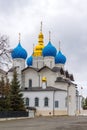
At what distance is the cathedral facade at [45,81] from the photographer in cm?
6894

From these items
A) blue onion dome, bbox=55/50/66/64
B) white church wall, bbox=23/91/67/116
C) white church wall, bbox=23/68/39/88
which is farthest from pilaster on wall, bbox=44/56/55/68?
white church wall, bbox=23/91/67/116

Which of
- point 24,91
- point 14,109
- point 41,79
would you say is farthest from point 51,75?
point 14,109

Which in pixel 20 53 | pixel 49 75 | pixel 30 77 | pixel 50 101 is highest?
pixel 20 53

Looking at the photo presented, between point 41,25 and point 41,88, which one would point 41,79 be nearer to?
point 41,88

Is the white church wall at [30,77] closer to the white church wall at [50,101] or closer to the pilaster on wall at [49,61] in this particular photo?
the pilaster on wall at [49,61]

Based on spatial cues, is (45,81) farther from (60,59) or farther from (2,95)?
(2,95)

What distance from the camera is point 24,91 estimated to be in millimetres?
70062

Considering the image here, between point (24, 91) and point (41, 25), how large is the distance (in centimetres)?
1718

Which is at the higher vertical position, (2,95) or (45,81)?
(45,81)

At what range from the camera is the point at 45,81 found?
7056 centimetres

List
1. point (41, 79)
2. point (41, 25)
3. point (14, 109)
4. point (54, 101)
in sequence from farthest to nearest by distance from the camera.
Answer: point (41, 25)
point (41, 79)
point (54, 101)
point (14, 109)

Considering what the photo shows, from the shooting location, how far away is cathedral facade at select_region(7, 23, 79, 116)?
68.9 m

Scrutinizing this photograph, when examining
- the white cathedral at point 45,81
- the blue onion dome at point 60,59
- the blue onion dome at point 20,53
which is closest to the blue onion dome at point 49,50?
the white cathedral at point 45,81

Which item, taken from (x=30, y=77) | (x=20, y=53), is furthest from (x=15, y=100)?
(x=30, y=77)
